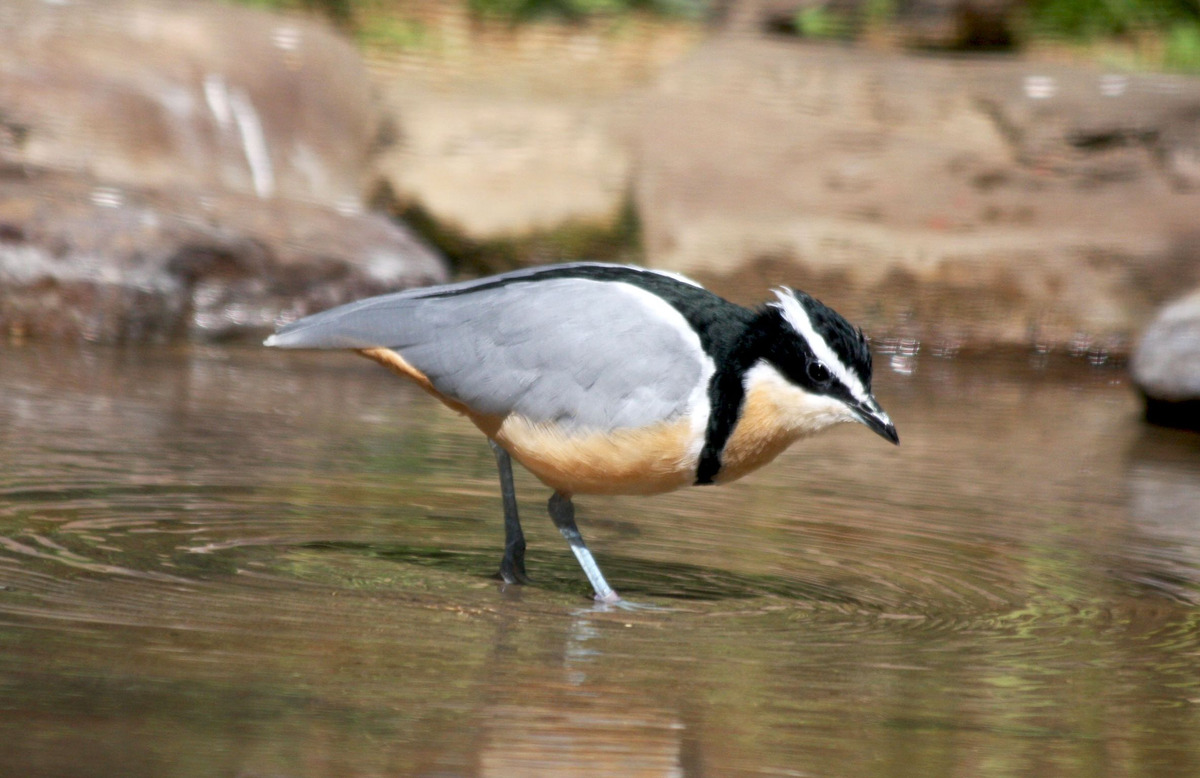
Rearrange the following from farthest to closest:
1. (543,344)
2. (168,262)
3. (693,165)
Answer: (693,165) → (168,262) → (543,344)

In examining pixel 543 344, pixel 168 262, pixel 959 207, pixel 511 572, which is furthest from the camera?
pixel 959 207

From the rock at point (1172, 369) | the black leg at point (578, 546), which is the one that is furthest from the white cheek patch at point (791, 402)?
the rock at point (1172, 369)

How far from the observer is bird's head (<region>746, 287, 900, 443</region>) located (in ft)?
13.9

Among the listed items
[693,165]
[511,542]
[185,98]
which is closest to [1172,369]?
[693,165]

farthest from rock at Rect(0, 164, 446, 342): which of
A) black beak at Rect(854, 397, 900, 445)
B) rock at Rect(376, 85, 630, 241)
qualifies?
black beak at Rect(854, 397, 900, 445)

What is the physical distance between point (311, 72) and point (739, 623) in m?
7.94

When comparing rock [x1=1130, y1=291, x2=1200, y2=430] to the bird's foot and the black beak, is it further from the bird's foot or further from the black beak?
the bird's foot

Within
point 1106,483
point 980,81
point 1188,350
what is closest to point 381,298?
point 1106,483

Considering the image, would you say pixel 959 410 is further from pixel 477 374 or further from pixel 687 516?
pixel 477 374

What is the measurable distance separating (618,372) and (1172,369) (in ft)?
17.0

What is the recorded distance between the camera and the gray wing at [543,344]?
4359 millimetres

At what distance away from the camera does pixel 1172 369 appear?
28.4 ft

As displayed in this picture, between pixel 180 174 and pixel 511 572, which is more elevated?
pixel 180 174

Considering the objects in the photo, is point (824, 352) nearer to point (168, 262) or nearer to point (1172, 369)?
point (1172, 369)
